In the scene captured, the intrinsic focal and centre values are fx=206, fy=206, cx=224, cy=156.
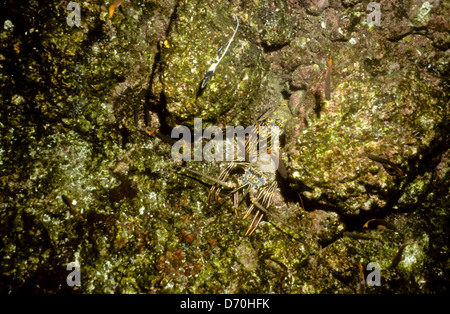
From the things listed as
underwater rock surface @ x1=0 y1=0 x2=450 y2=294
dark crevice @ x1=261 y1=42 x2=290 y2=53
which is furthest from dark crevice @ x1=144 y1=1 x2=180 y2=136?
dark crevice @ x1=261 y1=42 x2=290 y2=53

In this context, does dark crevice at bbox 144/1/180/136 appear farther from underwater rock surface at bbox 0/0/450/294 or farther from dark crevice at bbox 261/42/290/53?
dark crevice at bbox 261/42/290/53

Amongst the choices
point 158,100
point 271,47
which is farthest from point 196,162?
point 271,47

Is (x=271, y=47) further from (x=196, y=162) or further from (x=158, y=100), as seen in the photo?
(x=196, y=162)

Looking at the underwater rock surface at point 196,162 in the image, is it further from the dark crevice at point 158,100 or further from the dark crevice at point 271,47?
the dark crevice at point 271,47

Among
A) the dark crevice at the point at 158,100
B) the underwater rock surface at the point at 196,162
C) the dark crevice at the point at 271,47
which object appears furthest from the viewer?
the dark crevice at the point at 271,47

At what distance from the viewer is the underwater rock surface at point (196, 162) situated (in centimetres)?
258

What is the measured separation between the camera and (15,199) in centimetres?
260

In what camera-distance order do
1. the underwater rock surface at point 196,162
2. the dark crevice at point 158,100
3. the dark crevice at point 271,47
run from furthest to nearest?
the dark crevice at point 271,47 → the dark crevice at point 158,100 → the underwater rock surface at point 196,162

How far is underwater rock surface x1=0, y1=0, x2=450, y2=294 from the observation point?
258cm

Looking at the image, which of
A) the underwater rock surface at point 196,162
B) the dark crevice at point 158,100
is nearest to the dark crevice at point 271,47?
the underwater rock surface at point 196,162

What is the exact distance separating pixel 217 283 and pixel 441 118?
3530mm

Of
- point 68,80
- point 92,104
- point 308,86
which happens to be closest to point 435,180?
point 308,86

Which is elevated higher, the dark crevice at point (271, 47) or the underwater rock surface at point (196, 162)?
the dark crevice at point (271, 47)
